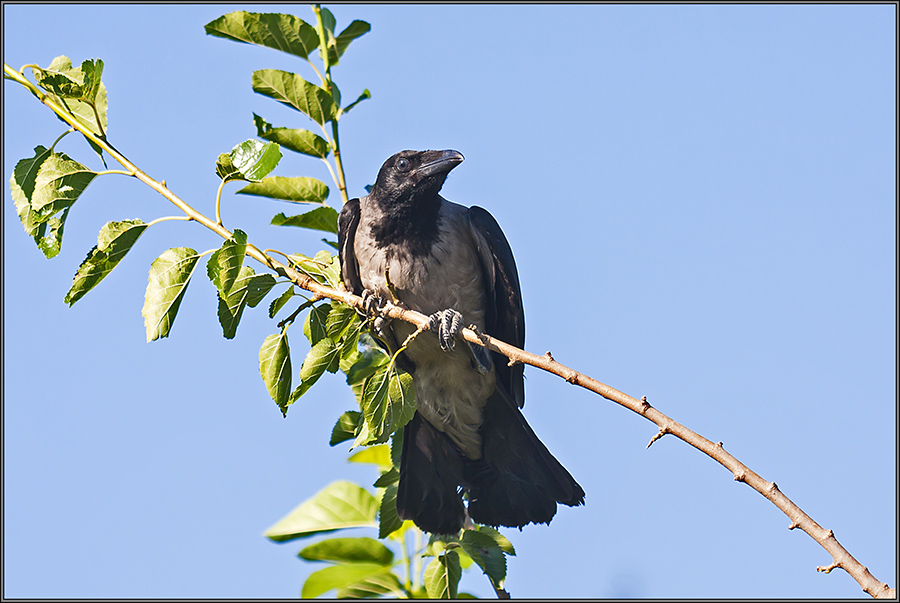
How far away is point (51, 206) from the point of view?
134 inches

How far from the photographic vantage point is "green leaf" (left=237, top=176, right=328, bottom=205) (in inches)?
177

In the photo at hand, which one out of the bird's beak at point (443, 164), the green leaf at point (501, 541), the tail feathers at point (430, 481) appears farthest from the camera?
the bird's beak at point (443, 164)

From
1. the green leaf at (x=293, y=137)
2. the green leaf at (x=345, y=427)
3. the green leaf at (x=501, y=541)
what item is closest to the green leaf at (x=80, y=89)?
the green leaf at (x=293, y=137)

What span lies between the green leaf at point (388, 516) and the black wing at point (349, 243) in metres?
1.51

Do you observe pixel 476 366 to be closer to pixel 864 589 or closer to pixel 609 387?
pixel 609 387

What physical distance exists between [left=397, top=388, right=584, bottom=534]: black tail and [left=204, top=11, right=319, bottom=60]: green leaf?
242cm

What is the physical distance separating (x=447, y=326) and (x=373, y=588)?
5.07ft

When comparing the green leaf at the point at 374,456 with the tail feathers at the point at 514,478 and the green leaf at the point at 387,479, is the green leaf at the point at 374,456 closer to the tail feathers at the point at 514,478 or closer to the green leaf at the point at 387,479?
the green leaf at the point at 387,479

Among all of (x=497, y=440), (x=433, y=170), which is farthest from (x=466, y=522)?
(x=433, y=170)

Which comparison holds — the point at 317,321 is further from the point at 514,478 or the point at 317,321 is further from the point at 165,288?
the point at 514,478

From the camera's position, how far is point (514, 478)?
203 inches

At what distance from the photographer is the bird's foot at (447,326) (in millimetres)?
4898

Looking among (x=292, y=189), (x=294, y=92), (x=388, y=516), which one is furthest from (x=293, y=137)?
(x=388, y=516)

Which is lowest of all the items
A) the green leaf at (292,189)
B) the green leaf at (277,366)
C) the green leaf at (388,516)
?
the green leaf at (388,516)
